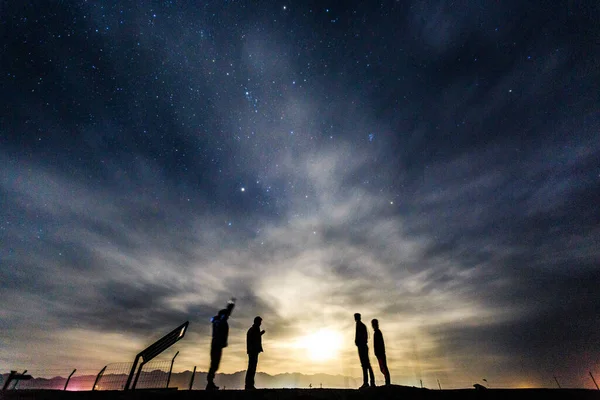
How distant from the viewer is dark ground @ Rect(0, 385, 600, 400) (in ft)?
17.1

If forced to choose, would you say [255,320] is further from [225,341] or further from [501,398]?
A: [501,398]

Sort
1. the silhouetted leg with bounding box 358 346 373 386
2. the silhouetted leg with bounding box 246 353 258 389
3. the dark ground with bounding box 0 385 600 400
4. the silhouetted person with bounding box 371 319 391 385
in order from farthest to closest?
the silhouetted person with bounding box 371 319 391 385 < the silhouetted leg with bounding box 358 346 373 386 < the silhouetted leg with bounding box 246 353 258 389 < the dark ground with bounding box 0 385 600 400

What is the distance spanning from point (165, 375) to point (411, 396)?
10763 millimetres

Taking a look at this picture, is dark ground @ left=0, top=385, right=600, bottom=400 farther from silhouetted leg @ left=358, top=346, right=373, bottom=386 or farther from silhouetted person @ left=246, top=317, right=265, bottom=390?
silhouetted person @ left=246, top=317, right=265, bottom=390

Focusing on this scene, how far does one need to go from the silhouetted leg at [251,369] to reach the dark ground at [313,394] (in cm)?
214

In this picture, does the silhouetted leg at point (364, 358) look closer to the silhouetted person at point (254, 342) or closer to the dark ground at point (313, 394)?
the dark ground at point (313, 394)

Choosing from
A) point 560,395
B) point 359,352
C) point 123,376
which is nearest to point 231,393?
point 359,352

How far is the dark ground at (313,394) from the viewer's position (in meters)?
5.20

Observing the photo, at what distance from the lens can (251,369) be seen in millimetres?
7734

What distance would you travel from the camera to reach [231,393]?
530cm

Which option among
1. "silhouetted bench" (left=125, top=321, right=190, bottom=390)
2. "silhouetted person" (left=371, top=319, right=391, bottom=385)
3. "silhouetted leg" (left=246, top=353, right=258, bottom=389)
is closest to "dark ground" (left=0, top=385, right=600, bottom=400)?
"silhouetted bench" (left=125, top=321, right=190, bottom=390)

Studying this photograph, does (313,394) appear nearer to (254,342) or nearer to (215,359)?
(254,342)

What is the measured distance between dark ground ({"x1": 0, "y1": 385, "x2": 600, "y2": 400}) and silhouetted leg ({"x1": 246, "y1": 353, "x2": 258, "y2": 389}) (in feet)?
7.01

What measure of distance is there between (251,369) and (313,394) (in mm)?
2983
